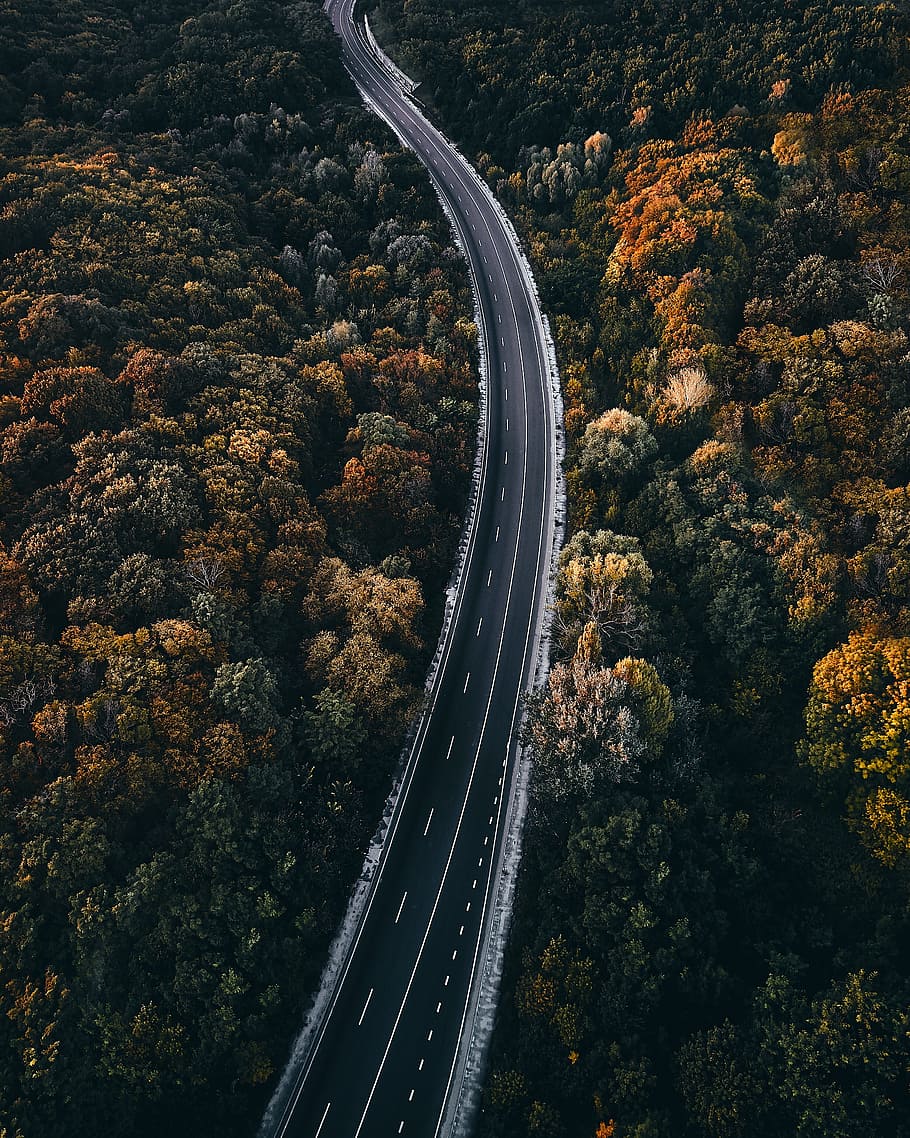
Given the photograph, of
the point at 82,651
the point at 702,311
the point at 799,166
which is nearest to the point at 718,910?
the point at 82,651

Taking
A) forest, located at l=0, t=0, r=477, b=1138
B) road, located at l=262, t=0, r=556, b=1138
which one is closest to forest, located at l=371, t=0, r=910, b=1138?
road, located at l=262, t=0, r=556, b=1138

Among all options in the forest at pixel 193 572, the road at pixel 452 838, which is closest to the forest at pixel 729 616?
the road at pixel 452 838

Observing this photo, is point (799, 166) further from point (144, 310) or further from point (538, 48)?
point (144, 310)

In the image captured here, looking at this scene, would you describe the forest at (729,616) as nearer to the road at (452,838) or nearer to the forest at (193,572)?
the road at (452,838)

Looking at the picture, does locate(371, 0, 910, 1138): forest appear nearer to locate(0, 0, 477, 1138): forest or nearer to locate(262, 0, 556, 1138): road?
locate(262, 0, 556, 1138): road

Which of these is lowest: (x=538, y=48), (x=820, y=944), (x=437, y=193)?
(x=820, y=944)

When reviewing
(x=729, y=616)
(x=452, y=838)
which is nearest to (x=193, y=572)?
(x=452, y=838)
